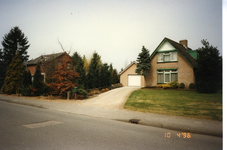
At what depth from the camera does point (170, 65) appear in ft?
65.9

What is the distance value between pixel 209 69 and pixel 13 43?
36.5 meters

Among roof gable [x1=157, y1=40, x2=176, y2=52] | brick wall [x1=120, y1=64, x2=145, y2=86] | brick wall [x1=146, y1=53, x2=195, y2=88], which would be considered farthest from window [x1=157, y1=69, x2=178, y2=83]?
brick wall [x1=120, y1=64, x2=145, y2=86]

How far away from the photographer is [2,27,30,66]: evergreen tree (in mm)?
31891

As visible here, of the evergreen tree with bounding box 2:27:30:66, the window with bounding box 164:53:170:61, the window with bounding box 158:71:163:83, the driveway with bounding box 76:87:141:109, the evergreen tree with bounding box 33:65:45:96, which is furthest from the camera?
the evergreen tree with bounding box 2:27:30:66

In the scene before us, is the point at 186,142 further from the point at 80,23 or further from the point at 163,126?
the point at 80,23

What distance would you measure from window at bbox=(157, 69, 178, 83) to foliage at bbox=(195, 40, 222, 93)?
4.84m

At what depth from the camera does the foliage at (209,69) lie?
13.9 m

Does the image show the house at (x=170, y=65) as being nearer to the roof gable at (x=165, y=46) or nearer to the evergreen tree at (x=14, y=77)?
the roof gable at (x=165, y=46)

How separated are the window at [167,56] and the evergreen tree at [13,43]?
28.1m

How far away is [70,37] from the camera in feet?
57.2

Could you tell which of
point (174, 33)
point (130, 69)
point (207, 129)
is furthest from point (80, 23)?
point (130, 69)

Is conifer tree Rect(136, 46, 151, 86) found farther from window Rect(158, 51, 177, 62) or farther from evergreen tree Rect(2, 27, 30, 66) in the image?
evergreen tree Rect(2, 27, 30, 66)

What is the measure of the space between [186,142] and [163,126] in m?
1.81

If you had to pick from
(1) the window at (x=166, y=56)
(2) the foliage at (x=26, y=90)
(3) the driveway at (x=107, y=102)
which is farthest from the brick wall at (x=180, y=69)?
(2) the foliage at (x=26, y=90)
